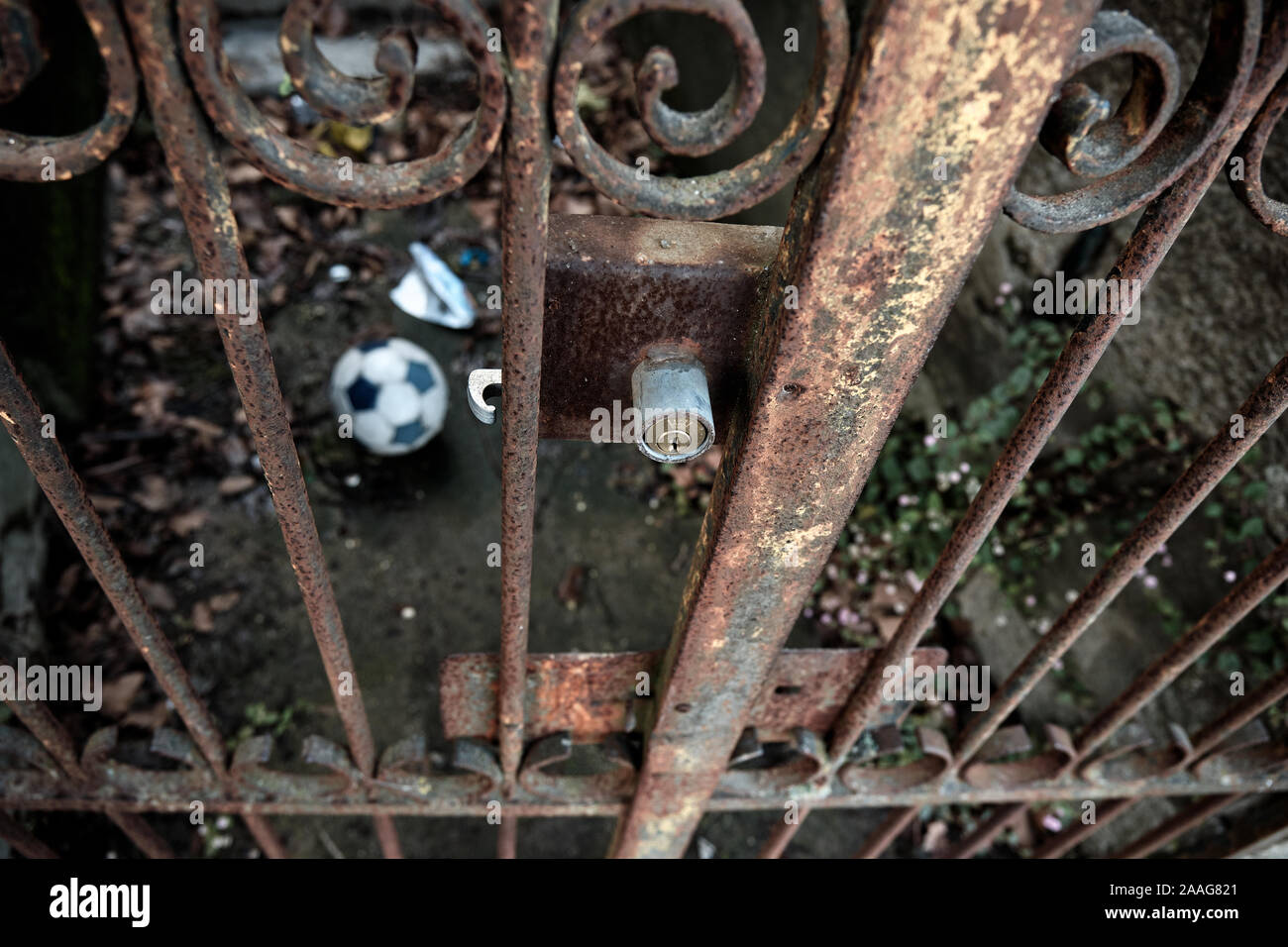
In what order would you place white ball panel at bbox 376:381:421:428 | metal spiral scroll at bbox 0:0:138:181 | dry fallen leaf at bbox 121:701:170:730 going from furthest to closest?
white ball panel at bbox 376:381:421:428 → dry fallen leaf at bbox 121:701:170:730 → metal spiral scroll at bbox 0:0:138:181

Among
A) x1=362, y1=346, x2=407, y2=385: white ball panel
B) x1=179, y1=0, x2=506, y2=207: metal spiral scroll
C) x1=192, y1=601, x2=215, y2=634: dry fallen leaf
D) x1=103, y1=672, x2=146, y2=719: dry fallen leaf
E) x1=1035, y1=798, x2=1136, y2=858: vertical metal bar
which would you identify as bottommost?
x1=1035, y1=798, x2=1136, y2=858: vertical metal bar

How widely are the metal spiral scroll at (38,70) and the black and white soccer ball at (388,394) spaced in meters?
2.96

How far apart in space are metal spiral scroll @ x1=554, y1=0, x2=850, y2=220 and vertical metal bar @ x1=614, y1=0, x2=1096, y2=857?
1.0 inches

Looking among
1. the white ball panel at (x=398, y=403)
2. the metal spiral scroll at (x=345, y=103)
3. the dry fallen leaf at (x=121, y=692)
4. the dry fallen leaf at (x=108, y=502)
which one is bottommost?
the dry fallen leaf at (x=121, y=692)

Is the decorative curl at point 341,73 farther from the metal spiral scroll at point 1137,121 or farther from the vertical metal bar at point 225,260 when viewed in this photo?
the metal spiral scroll at point 1137,121

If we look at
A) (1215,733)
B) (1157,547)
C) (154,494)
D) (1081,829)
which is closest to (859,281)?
(1157,547)

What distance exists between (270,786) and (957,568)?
1.18 meters

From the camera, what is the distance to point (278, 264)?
436 centimetres

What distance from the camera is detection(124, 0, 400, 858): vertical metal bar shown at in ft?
1.90

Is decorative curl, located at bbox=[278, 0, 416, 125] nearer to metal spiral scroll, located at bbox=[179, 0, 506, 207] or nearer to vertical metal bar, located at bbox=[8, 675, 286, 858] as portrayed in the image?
metal spiral scroll, located at bbox=[179, 0, 506, 207]

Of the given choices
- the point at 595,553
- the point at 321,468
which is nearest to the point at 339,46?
the point at 321,468

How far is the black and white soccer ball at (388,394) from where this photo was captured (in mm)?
3531

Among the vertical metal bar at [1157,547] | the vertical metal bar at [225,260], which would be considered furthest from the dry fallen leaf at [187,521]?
the vertical metal bar at [1157,547]

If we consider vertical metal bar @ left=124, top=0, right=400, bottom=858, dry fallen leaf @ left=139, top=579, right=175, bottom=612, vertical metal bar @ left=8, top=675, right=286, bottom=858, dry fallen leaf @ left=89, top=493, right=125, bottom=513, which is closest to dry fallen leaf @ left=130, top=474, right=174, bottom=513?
dry fallen leaf @ left=89, top=493, right=125, bottom=513
